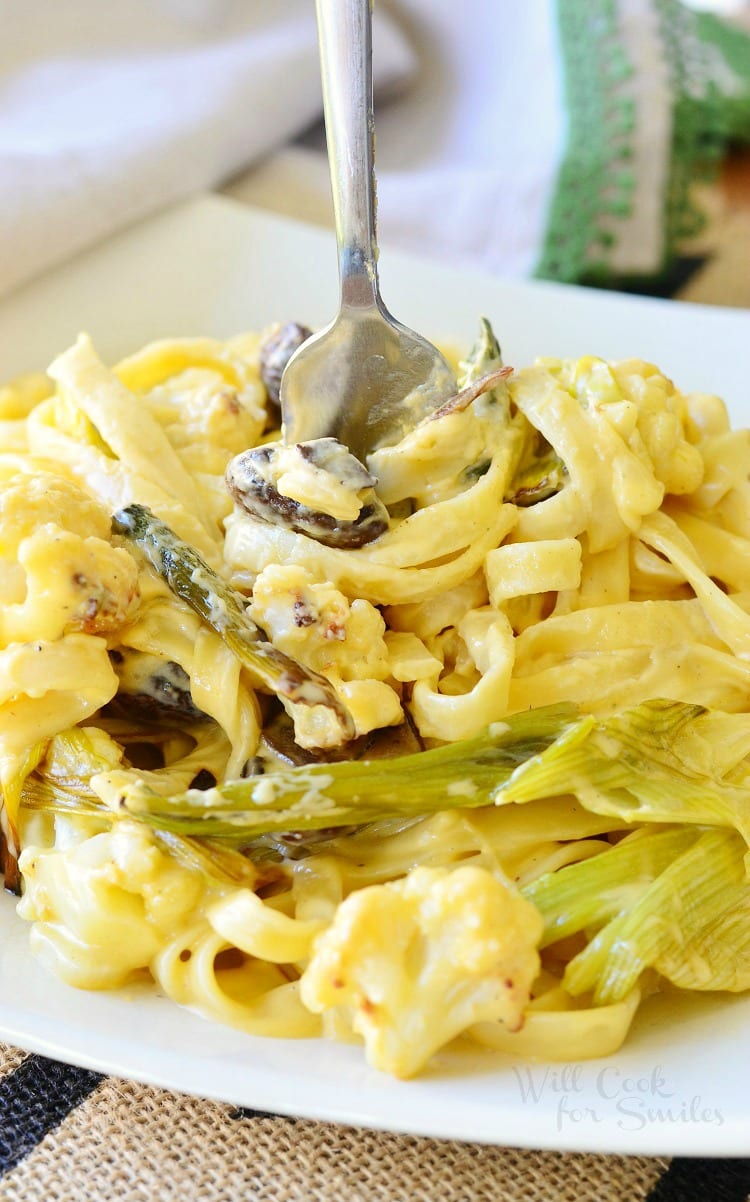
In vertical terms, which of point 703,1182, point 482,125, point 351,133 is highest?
point 351,133

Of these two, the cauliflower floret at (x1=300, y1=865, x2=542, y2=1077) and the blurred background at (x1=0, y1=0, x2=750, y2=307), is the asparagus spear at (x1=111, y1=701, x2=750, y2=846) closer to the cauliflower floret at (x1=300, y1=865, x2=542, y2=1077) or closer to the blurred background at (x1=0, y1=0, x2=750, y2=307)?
the cauliflower floret at (x1=300, y1=865, x2=542, y2=1077)

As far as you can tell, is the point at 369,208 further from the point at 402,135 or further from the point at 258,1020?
the point at 402,135

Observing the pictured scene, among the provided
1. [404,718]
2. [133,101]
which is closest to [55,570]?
[404,718]

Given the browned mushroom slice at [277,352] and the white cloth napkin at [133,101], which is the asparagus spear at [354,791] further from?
the white cloth napkin at [133,101]

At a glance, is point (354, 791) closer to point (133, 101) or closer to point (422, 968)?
point (422, 968)

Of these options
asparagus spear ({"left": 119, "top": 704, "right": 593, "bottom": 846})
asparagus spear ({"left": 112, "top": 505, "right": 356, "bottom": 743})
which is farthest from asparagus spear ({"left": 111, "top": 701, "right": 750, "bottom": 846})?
asparagus spear ({"left": 112, "top": 505, "right": 356, "bottom": 743})

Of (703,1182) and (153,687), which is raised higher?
(153,687)

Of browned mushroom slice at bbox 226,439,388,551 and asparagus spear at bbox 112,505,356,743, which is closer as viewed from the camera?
asparagus spear at bbox 112,505,356,743
